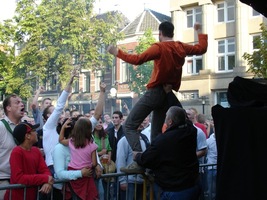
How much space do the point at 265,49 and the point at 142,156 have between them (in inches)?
518

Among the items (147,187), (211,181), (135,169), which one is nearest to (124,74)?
(211,181)

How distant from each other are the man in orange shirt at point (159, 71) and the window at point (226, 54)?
84.0 feet

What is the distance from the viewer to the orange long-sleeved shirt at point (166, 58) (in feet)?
14.0

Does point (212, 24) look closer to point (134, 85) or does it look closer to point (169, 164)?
point (134, 85)

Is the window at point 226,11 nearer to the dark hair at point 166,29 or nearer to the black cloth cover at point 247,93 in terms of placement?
the dark hair at point 166,29

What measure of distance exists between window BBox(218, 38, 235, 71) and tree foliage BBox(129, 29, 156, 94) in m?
6.23

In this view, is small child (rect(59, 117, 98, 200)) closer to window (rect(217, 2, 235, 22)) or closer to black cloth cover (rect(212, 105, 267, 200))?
black cloth cover (rect(212, 105, 267, 200))

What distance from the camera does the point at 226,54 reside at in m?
29.7

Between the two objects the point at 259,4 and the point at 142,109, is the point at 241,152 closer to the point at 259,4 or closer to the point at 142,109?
the point at 259,4

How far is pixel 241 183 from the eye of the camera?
2.83 metres

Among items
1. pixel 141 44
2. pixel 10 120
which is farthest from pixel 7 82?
pixel 10 120

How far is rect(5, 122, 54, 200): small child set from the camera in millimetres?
4102

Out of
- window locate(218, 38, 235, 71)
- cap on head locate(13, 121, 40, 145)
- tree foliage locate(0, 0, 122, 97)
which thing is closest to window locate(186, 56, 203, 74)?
window locate(218, 38, 235, 71)

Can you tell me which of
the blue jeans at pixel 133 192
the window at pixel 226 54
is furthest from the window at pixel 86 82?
the blue jeans at pixel 133 192
